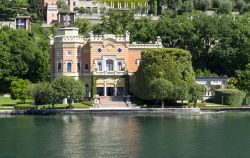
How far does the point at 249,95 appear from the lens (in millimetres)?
73938

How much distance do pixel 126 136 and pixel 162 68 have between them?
22.2 m

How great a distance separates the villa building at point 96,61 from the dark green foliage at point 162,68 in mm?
3866

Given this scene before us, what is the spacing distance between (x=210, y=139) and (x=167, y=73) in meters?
23.1

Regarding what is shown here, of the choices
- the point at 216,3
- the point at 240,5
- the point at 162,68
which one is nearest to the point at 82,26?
the point at 162,68

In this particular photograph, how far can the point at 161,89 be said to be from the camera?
6825cm

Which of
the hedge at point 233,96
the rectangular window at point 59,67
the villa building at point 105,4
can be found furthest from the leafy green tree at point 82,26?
the hedge at point 233,96

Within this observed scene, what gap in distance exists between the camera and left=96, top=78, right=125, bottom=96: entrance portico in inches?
2982

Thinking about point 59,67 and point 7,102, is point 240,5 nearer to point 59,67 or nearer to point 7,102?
point 59,67

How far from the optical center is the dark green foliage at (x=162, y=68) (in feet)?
233

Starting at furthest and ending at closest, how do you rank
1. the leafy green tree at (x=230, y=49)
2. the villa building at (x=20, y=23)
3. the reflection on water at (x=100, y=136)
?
the villa building at (x=20, y=23) → the leafy green tree at (x=230, y=49) → the reflection on water at (x=100, y=136)

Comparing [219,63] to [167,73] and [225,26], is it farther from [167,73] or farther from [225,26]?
[167,73]

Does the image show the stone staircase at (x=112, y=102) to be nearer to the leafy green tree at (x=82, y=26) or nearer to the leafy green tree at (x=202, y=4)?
the leafy green tree at (x=82, y=26)

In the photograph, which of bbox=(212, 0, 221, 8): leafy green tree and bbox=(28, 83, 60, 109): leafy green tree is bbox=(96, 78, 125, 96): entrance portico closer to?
bbox=(28, 83, 60, 109): leafy green tree

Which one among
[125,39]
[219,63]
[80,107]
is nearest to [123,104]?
[80,107]
